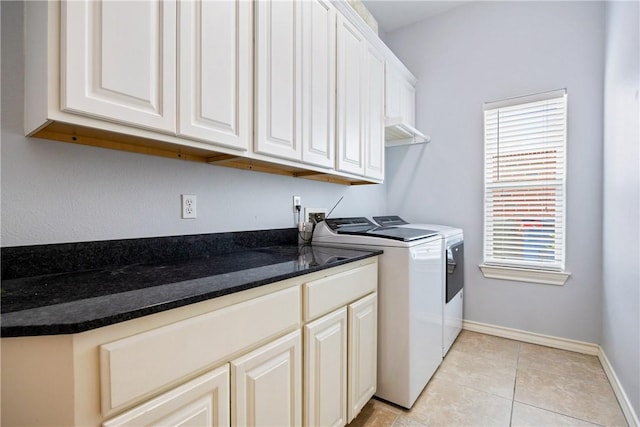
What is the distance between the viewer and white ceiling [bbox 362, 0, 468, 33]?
2.72m

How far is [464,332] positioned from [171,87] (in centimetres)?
295

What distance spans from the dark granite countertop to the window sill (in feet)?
6.32

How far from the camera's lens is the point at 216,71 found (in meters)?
1.15

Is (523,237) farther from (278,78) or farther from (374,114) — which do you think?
(278,78)

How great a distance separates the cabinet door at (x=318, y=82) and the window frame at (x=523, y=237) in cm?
169

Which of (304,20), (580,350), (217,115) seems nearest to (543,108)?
(580,350)

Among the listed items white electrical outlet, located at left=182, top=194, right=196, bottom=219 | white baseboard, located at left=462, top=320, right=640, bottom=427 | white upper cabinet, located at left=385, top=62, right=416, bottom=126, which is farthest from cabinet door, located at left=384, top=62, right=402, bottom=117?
white baseboard, located at left=462, top=320, right=640, bottom=427

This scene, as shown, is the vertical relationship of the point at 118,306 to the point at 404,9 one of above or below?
below

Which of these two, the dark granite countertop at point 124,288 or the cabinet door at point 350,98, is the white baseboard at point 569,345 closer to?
the dark granite countertop at point 124,288

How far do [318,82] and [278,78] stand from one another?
1.08 ft

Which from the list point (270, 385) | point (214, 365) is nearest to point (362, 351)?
point (270, 385)

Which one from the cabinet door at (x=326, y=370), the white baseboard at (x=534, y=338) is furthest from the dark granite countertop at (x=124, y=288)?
the white baseboard at (x=534, y=338)

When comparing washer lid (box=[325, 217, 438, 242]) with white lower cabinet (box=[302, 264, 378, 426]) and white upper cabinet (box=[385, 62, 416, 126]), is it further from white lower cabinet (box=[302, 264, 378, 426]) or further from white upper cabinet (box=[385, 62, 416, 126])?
white upper cabinet (box=[385, 62, 416, 126])

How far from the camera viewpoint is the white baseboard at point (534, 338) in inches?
90.7
